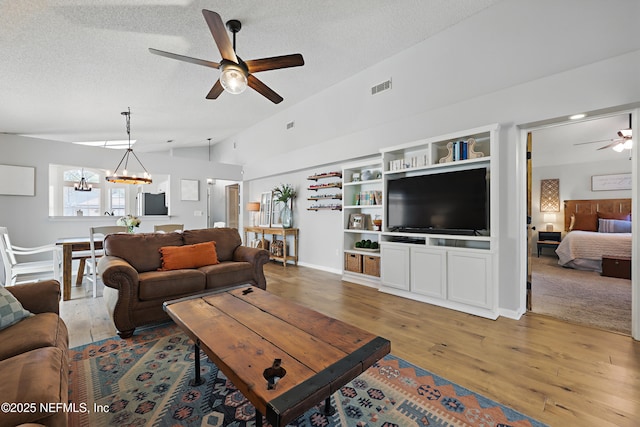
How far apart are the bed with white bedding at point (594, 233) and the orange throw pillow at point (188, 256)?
6.59m

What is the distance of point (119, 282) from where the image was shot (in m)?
2.58

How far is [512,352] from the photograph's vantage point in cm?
232

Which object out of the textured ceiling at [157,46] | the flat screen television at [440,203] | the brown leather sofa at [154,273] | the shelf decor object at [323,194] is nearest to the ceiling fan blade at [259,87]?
the textured ceiling at [157,46]

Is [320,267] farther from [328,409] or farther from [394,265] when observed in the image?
[328,409]

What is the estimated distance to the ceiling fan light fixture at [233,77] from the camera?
99.4 inches

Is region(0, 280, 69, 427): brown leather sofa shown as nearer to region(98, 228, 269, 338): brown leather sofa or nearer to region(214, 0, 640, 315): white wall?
region(98, 228, 269, 338): brown leather sofa

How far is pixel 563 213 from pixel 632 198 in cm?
540

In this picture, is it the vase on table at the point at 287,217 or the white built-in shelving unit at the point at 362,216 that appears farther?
the vase on table at the point at 287,217

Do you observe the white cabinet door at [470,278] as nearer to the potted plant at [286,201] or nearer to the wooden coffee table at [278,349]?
the wooden coffee table at [278,349]

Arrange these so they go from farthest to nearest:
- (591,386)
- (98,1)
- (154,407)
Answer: (98,1), (591,386), (154,407)

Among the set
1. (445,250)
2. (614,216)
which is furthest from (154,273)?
(614,216)

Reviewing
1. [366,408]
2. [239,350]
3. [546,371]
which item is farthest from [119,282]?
[546,371]

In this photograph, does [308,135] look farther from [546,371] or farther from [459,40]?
[546,371]

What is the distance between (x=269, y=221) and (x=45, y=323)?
17.8ft
